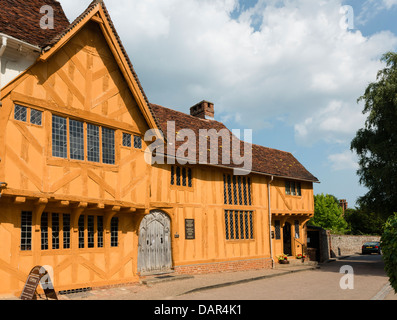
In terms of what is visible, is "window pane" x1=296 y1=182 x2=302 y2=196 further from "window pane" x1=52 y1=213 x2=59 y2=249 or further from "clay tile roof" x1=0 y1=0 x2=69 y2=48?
"clay tile roof" x1=0 y1=0 x2=69 y2=48

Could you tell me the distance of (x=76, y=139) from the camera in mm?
12117

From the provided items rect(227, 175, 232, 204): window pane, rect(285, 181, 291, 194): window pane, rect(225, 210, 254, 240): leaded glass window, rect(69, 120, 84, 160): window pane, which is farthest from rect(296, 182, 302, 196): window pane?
rect(69, 120, 84, 160): window pane

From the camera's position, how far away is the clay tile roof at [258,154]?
19.4 meters

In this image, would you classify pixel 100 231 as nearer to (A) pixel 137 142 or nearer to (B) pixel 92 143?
(B) pixel 92 143

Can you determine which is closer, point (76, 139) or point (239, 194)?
point (76, 139)

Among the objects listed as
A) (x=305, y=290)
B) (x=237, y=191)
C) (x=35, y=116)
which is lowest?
(x=305, y=290)

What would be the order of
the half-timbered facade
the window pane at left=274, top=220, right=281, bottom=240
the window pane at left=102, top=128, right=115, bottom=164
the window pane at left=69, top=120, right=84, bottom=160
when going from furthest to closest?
the window pane at left=274, top=220, right=281, bottom=240 → the window pane at left=102, top=128, right=115, bottom=164 → the window pane at left=69, top=120, right=84, bottom=160 → the half-timbered facade

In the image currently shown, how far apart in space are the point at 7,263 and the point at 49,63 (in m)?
6.21

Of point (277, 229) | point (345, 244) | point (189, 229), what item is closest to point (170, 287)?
point (189, 229)

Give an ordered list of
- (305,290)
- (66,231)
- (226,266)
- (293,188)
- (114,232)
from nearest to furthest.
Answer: (66,231) → (305,290) → (114,232) → (226,266) → (293,188)

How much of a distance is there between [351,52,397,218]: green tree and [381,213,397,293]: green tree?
44.3 ft

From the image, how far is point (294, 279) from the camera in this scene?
1639cm

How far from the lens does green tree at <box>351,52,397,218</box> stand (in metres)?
19.8

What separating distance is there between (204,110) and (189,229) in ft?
31.1
